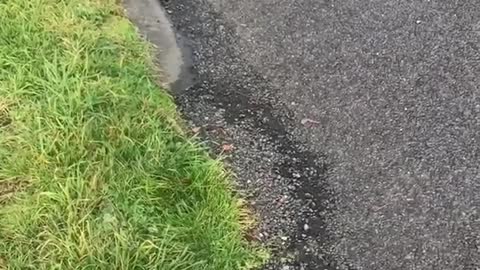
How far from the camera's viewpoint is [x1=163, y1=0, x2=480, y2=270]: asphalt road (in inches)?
122

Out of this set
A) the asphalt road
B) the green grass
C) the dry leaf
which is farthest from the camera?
the dry leaf

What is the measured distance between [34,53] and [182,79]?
75 centimetres

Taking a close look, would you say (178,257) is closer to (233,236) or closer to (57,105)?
(233,236)

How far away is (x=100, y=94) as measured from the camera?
348 centimetres

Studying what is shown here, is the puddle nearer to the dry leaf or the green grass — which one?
the green grass

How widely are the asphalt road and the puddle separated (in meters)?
0.05

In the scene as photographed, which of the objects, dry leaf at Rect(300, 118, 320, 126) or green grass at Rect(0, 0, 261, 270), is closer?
green grass at Rect(0, 0, 261, 270)

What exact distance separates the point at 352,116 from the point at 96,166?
4.13 feet

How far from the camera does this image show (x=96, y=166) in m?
3.15

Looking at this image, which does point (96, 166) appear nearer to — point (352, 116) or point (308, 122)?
point (308, 122)

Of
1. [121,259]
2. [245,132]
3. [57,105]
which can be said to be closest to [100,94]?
[57,105]

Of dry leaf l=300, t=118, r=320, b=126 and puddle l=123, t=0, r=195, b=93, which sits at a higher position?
dry leaf l=300, t=118, r=320, b=126

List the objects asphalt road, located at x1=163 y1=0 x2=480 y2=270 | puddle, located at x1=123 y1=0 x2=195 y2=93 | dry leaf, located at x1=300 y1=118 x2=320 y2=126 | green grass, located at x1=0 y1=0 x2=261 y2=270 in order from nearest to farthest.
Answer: green grass, located at x1=0 y1=0 x2=261 y2=270
asphalt road, located at x1=163 y1=0 x2=480 y2=270
dry leaf, located at x1=300 y1=118 x2=320 y2=126
puddle, located at x1=123 y1=0 x2=195 y2=93

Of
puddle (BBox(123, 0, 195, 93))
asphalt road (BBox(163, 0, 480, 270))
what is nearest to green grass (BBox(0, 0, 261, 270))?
puddle (BBox(123, 0, 195, 93))
